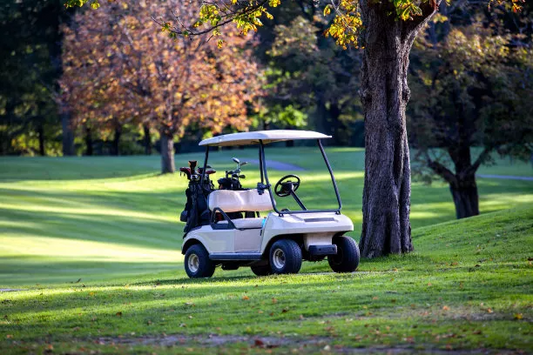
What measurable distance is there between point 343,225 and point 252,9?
4681mm

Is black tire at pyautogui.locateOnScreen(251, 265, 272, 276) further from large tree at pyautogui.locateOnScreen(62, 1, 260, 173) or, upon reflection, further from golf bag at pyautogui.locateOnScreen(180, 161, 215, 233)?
large tree at pyautogui.locateOnScreen(62, 1, 260, 173)

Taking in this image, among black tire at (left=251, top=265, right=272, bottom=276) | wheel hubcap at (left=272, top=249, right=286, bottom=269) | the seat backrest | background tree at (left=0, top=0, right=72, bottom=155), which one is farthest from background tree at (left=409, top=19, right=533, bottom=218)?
background tree at (left=0, top=0, right=72, bottom=155)

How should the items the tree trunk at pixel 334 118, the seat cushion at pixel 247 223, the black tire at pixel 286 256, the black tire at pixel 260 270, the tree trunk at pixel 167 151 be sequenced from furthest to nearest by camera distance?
the tree trunk at pixel 334 118
the tree trunk at pixel 167 151
the black tire at pixel 260 270
the seat cushion at pixel 247 223
the black tire at pixel 286 256

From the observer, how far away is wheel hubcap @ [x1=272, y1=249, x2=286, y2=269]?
43.8ft

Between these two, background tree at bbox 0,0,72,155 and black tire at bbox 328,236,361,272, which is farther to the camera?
background tree at bbox 0,0,72,155

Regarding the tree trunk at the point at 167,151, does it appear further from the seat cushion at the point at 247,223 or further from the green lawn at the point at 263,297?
the seat cushion at the point at 247,223

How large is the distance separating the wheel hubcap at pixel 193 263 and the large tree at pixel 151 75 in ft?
76.9

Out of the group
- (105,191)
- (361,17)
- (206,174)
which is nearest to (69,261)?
(206,174)

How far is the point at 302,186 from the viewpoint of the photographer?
129 feet

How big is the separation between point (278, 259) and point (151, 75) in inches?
1006

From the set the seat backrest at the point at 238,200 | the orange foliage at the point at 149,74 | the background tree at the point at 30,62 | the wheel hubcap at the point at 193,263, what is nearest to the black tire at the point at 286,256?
the seat backrest at the point at 238,200

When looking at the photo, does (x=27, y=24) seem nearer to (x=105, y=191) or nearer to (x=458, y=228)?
(x=105, y=191)

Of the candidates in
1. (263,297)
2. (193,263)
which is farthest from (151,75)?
(263,297)

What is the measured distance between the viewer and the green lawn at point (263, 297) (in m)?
8.31
